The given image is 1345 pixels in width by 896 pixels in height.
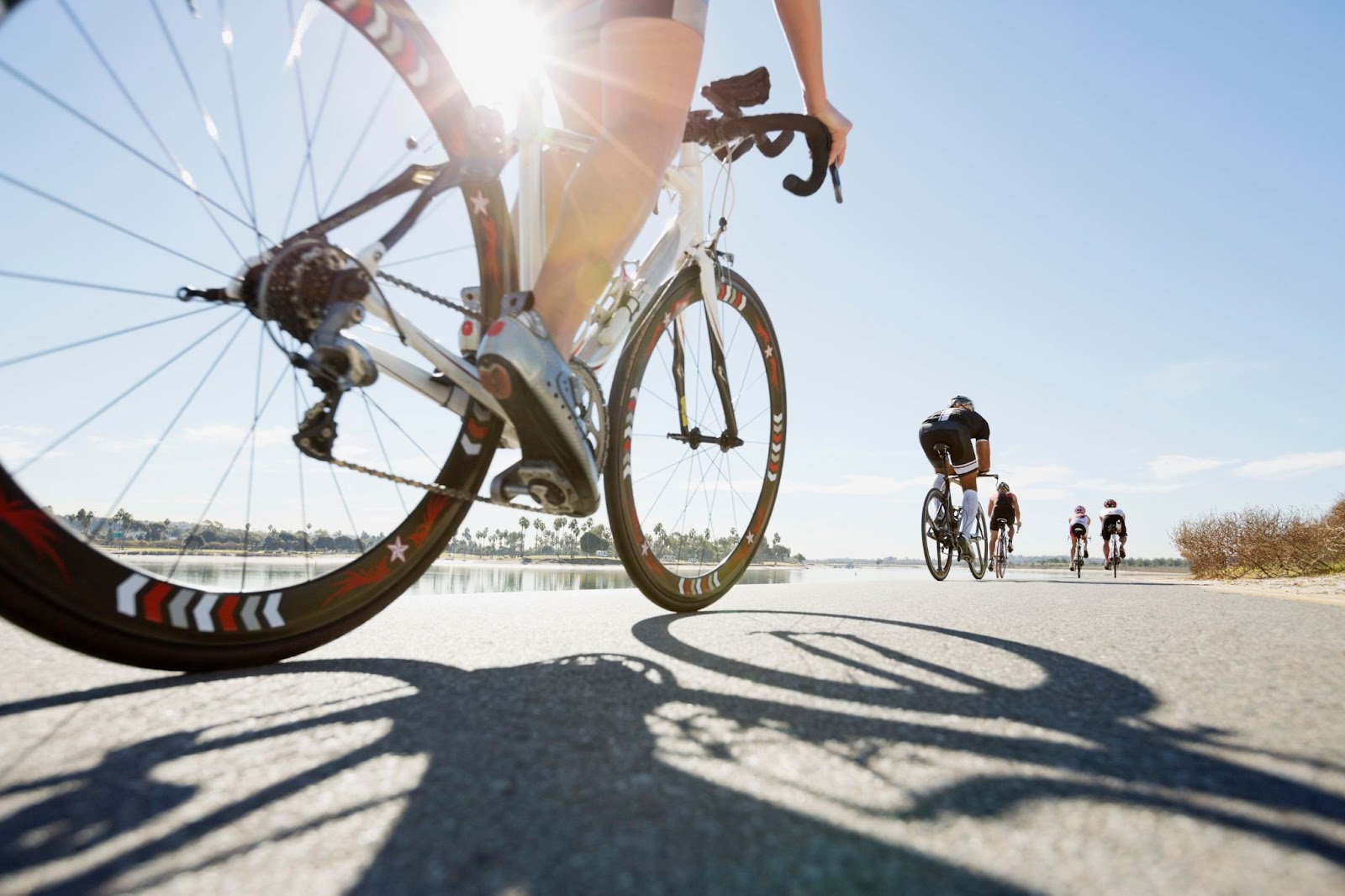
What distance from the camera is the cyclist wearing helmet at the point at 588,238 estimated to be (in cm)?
172

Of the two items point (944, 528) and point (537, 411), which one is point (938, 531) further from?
point (537, 411)

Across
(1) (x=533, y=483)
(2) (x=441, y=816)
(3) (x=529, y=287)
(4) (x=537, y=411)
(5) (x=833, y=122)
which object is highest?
Result: (5) (x=833, y=122)

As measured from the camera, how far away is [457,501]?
77.5 inches

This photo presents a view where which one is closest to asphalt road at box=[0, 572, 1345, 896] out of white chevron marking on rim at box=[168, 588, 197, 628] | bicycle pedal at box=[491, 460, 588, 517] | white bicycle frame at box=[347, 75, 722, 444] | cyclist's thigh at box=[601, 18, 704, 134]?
white chevron marking on rim at box=[168, 588, 197, 628]

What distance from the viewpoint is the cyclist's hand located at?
9.10 ft

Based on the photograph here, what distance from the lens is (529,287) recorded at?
7.00 ft

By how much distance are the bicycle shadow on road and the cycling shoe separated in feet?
2.09

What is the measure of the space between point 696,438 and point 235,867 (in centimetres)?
278

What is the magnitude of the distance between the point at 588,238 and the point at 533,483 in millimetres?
646

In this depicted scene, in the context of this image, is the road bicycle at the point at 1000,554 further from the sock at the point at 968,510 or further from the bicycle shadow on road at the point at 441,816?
the bicycle shadow on road at the point at 441,816

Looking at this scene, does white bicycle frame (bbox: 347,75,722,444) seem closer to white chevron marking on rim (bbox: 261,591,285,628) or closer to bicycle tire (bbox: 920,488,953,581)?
white chevron marking on rim (bbox: 261,591,285,628)

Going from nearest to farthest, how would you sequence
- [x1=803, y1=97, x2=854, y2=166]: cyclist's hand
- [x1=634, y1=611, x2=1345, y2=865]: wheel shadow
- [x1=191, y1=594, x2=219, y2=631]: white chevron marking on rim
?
[x1=634, y1=611, x2=1345, y2=865]: wheel shadow → [x1=191, y1=594, x2=219, y2=631]: white chevron marking on rim → [x1=803, y1=97, x2=854, y2=166]: cyclist's hand

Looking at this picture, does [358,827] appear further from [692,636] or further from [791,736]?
[692,636]

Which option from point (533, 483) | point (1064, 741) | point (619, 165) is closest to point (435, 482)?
point (533, 483)
